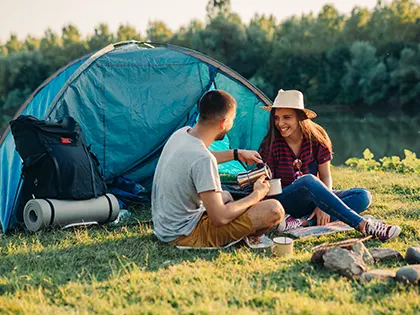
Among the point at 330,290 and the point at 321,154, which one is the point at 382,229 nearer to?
the point at 321,154

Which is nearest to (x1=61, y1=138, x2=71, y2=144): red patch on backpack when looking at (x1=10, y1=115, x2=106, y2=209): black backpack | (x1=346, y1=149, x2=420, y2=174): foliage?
(x1=10, y1=115, x2=106, y2=209): black backpack

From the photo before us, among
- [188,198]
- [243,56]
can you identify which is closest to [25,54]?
[243,56]

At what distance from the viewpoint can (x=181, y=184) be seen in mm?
3527

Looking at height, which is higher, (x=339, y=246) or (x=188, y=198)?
(x=188, y=198)

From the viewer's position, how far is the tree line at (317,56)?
26297 mm

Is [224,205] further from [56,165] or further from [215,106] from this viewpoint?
[56,165]

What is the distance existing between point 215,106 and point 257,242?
0.99 meters

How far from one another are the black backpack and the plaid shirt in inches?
56.4

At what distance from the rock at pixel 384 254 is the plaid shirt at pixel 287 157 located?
1.14 metres

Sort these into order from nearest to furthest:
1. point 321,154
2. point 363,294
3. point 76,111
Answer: point 363,294
point 321,154
point 76,111

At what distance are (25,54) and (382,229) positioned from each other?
3593cm

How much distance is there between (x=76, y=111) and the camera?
17.2ft

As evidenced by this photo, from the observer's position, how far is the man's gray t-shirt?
133 inches

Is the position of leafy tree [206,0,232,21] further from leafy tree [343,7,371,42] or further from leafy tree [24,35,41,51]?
leafy tree [24,35,41,51]
